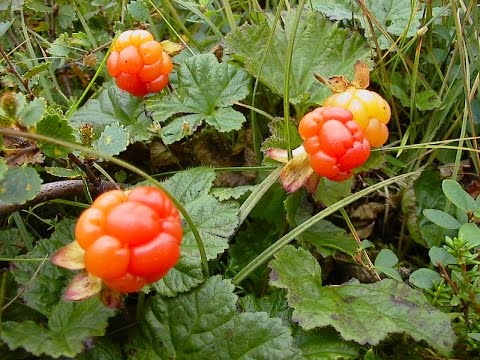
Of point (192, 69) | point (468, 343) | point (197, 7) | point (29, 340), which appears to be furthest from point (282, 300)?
point (197, 7)

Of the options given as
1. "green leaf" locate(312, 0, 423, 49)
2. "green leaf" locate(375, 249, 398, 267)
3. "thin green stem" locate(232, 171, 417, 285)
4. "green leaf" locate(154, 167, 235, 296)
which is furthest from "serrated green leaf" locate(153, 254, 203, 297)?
"green leaf" locate(312, 0, 423, 49)

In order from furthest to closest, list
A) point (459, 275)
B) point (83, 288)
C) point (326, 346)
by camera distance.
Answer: point (459, 275), point (326, 346), point (83, 288)

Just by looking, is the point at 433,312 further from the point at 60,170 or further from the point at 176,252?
the point at 60,170

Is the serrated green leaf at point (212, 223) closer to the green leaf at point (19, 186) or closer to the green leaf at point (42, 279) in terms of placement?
the green leaf at point (42, 279)

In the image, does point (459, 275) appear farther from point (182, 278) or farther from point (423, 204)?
point (182, 278)

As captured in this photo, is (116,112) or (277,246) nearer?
(277,246)

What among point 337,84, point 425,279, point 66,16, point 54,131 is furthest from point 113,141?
point 66,16

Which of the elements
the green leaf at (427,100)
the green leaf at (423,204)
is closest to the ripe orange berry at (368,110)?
the green leaf at (423,204)
